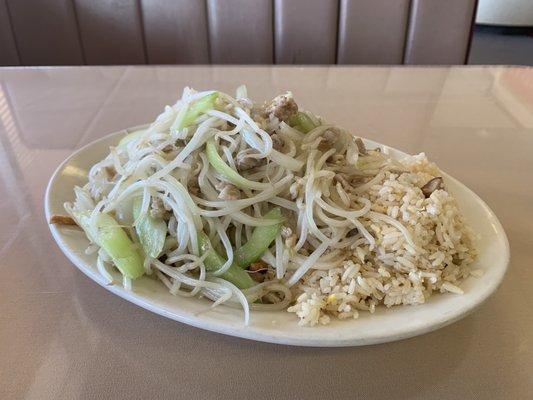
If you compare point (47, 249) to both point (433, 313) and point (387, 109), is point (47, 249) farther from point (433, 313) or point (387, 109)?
point (387, 109)

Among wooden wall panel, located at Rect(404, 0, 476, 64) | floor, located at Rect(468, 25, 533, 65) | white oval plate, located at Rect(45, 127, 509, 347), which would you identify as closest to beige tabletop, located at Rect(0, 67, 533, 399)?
white oval plate, located at Rect(45, 127, 509, 347)

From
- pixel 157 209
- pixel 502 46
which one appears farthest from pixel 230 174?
pixel 502 46

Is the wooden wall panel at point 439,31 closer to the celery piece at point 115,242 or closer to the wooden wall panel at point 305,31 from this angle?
the wooden wall panel at point 305,31

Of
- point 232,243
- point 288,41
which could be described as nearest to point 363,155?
point 232,243

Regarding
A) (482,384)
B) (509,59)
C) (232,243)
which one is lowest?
(509,59)

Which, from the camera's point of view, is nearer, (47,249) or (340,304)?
(340,304)

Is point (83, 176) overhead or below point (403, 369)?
overhead

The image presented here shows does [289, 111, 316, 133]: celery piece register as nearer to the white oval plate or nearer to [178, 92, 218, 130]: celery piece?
[178, 92, 218, 130]: celery piece
